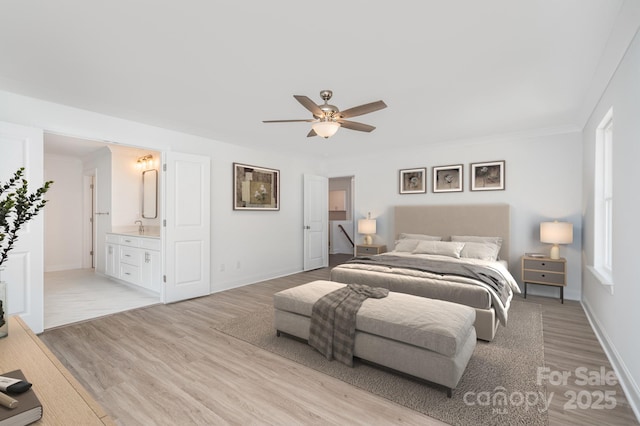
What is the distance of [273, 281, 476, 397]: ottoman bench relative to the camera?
2.12 metres

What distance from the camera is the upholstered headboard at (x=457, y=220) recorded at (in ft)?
15.9

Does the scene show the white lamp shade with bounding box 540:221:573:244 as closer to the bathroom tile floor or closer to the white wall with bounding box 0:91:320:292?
the white wall with bounding box 0:91:320:292

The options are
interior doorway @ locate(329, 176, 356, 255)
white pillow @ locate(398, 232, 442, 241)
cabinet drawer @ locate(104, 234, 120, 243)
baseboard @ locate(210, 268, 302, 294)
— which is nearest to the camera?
baseboard @ locate(210, 268, 302, 294)

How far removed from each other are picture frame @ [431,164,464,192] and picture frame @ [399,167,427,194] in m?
0.18

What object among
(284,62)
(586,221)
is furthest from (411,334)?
(586,221)

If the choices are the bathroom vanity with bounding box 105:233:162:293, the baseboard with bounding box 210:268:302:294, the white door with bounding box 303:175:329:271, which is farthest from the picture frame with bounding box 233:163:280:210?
the bathroom vanity with bounding box 105:233:162:293

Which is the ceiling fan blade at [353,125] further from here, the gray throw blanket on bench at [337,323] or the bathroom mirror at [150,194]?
the bathroom mirror at [150,194]

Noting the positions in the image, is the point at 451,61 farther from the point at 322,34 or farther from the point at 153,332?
the point at 153,332

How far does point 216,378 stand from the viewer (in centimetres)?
238

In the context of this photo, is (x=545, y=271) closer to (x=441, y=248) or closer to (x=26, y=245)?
(x=441, y=248)

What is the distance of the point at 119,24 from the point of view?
2.10 metres

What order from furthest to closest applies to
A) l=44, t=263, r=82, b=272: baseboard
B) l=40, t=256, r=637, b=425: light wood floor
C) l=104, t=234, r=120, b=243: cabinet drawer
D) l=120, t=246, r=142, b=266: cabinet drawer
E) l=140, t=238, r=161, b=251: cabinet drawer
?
1. l=44, t=263, r=82, b=272: baseboard
2. l=104, t=234, r=120, b=243: cabinet drawer
3. l=120, t=246, r=142, b=266: cabinet drawer
4. l=140, t=238, r=161, b=251: cabinet drawer
5. l=40, t=256, r=637, b=425: light wood floor

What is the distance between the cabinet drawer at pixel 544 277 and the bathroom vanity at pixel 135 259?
5273 millimetres

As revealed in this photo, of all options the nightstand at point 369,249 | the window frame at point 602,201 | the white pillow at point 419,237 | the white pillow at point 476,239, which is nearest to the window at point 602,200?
the window frame at point 602,201
